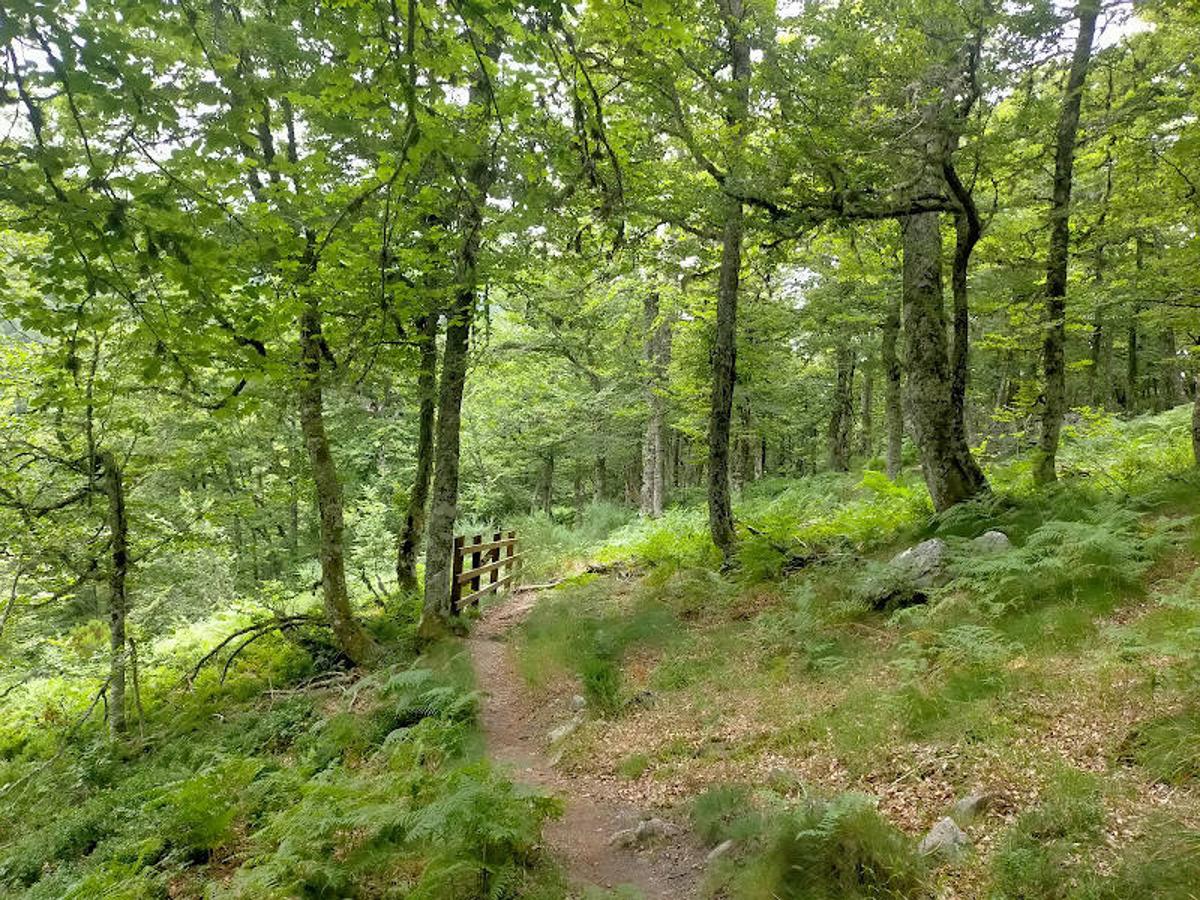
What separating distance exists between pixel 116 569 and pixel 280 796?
5190 mm

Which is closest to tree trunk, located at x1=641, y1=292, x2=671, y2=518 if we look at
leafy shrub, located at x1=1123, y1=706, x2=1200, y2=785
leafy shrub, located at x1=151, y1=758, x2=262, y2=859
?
leafy shrub, located at x1=151, y1=758, x2=262, y2=859

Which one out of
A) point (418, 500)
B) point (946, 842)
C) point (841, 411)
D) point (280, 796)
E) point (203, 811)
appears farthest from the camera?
point (841, 411)

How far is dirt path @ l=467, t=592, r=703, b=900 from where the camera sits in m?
4.30

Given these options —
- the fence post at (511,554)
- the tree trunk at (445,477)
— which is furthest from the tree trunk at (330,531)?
the fence post at (511,554)

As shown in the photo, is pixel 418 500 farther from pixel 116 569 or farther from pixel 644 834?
pixel 644 834

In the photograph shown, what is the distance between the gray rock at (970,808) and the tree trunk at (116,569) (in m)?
9.92

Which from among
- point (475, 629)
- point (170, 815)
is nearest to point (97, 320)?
point (170, 815)

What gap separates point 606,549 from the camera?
49.6 feet

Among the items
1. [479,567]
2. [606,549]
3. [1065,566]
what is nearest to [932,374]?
[1065,566]

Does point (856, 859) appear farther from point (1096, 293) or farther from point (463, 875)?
point (1096, 293)

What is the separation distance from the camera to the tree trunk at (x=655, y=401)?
675 inches

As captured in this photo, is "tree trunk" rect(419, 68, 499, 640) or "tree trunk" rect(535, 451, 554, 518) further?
"tree trunk" rect(535, 451, 554, 518)

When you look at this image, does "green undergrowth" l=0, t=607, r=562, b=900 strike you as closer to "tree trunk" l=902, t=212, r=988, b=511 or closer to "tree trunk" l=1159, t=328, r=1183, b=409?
"tree trunk" l=902, t=212, r=988, b=511

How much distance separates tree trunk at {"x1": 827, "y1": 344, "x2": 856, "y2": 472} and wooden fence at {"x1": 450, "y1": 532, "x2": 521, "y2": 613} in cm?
1166
